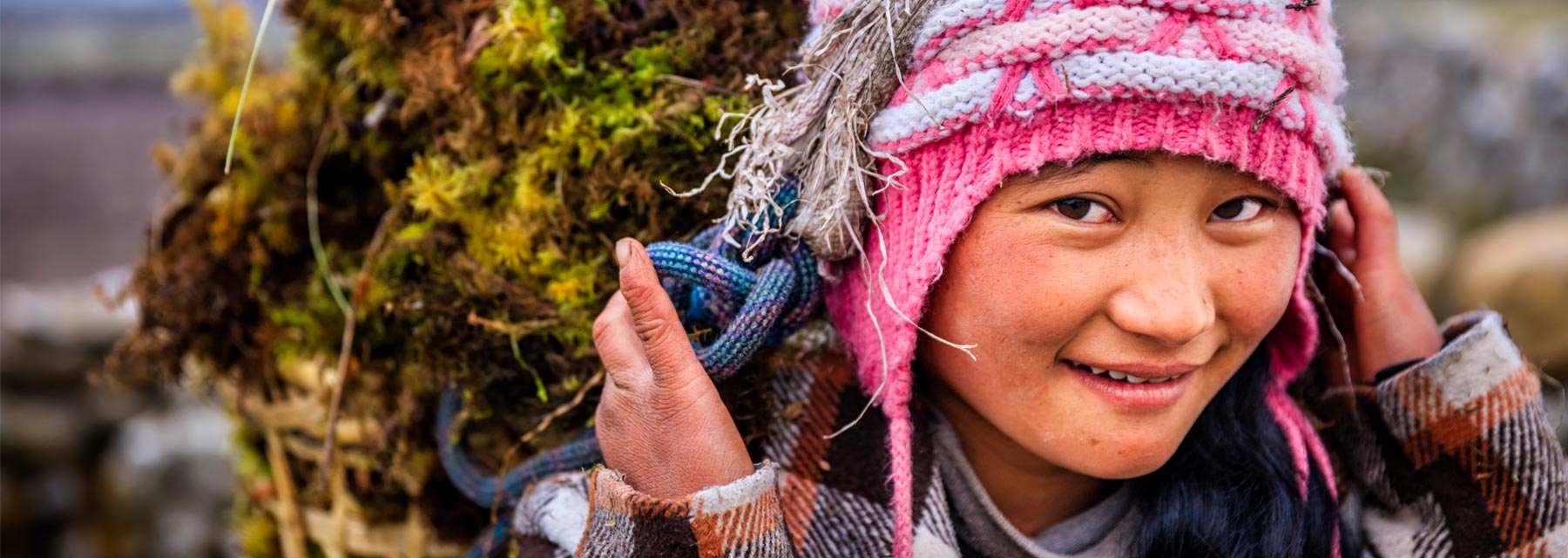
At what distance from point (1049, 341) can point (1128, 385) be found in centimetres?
14

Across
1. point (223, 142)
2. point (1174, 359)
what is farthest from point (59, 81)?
point (1174, 359)

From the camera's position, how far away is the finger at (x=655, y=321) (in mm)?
1355

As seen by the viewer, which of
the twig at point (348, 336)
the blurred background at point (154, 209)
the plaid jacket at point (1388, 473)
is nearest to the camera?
the plaid jacket at point (1388, 473)

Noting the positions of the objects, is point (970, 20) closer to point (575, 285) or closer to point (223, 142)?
point (575, 285)

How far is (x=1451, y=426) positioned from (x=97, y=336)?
4.56 meters

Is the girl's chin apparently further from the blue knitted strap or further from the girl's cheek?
the blue knitted strap

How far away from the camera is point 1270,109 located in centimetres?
133

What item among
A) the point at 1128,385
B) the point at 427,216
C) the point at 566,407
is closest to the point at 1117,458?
the point at 1128,385

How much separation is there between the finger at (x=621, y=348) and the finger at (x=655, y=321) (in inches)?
0.6

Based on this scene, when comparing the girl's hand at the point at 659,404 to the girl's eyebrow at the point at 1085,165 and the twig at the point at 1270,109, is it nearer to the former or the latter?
the girl's eyebrow at the point at 1085,165

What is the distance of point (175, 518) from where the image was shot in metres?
4.12

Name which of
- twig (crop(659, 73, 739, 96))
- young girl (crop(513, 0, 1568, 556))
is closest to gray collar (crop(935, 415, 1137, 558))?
young girl (crop(513, 0, 1568, 556))

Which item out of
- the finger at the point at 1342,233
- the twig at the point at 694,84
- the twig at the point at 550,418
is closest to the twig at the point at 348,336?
the twig at the point at 550,418

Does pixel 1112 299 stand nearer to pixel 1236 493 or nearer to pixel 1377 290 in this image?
pixel 1236 493
